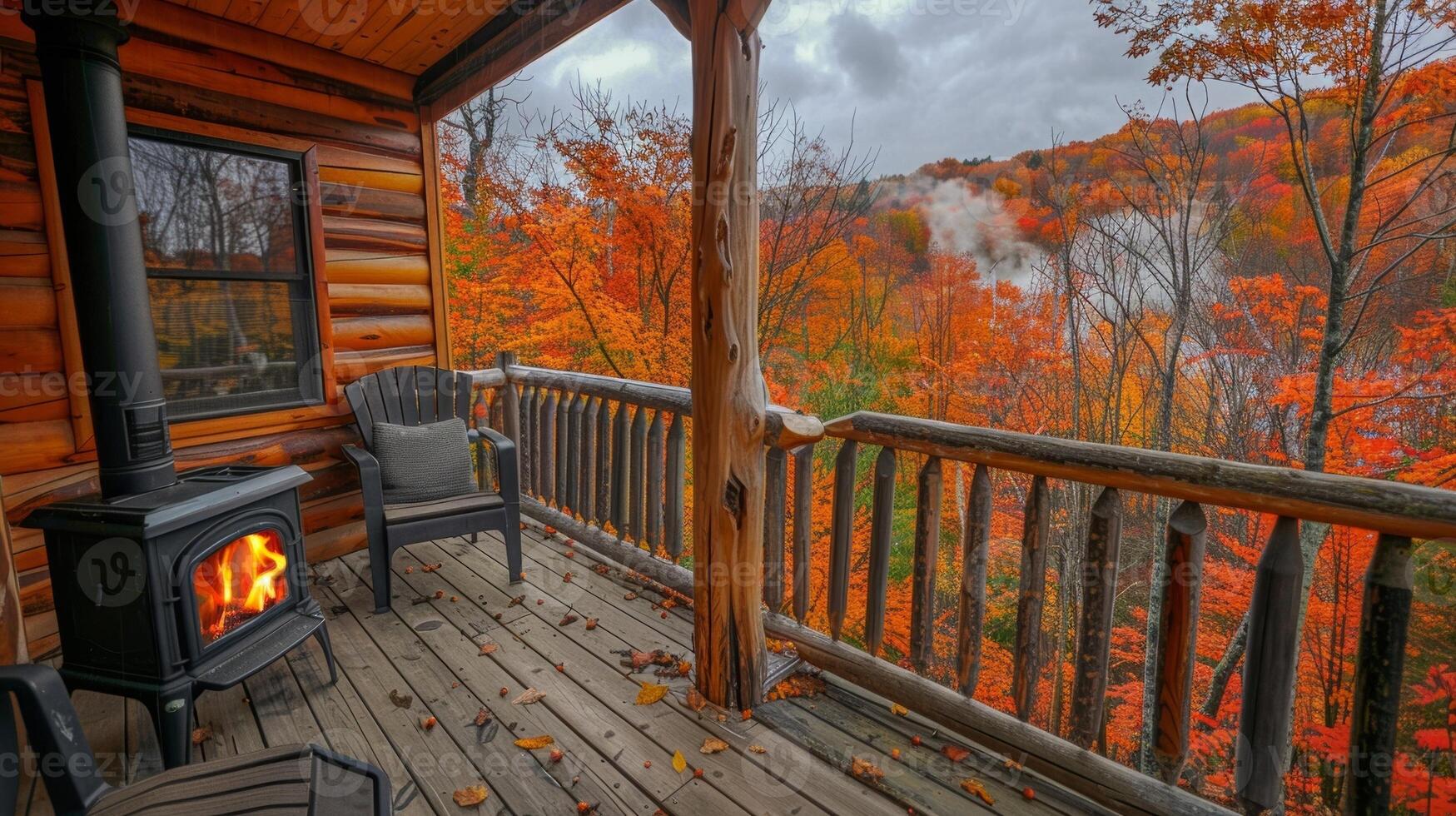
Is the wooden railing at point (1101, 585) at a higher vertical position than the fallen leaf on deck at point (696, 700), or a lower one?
higher

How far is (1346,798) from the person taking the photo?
3.94ft

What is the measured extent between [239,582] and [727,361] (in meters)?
1.67

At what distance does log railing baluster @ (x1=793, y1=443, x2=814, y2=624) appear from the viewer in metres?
2.11

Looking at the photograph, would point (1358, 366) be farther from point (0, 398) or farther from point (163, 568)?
point (0, 398)

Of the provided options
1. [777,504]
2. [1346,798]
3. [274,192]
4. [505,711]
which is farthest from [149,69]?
[1346,798]

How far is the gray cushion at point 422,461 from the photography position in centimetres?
282

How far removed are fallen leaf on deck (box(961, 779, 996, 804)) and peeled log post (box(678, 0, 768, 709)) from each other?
2.12ft

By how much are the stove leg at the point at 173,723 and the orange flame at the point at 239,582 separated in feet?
0.57

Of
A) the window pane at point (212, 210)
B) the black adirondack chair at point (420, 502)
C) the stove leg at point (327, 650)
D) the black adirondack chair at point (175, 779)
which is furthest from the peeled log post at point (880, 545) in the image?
the window pane at point (212, 210)

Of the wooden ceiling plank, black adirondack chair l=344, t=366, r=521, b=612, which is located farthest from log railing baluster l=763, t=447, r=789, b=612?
the wooden ceiling plank

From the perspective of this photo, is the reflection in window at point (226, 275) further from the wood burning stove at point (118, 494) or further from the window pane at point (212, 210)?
the wood burning stove at point (118, 494)

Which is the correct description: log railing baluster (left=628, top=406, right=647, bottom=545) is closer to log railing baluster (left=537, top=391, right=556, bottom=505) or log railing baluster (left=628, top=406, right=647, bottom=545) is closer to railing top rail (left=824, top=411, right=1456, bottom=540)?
log railing baluster (left=537, top=391, right=556, bottom=505)

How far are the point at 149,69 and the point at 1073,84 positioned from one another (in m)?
9.05

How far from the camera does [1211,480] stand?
1.26 metres
